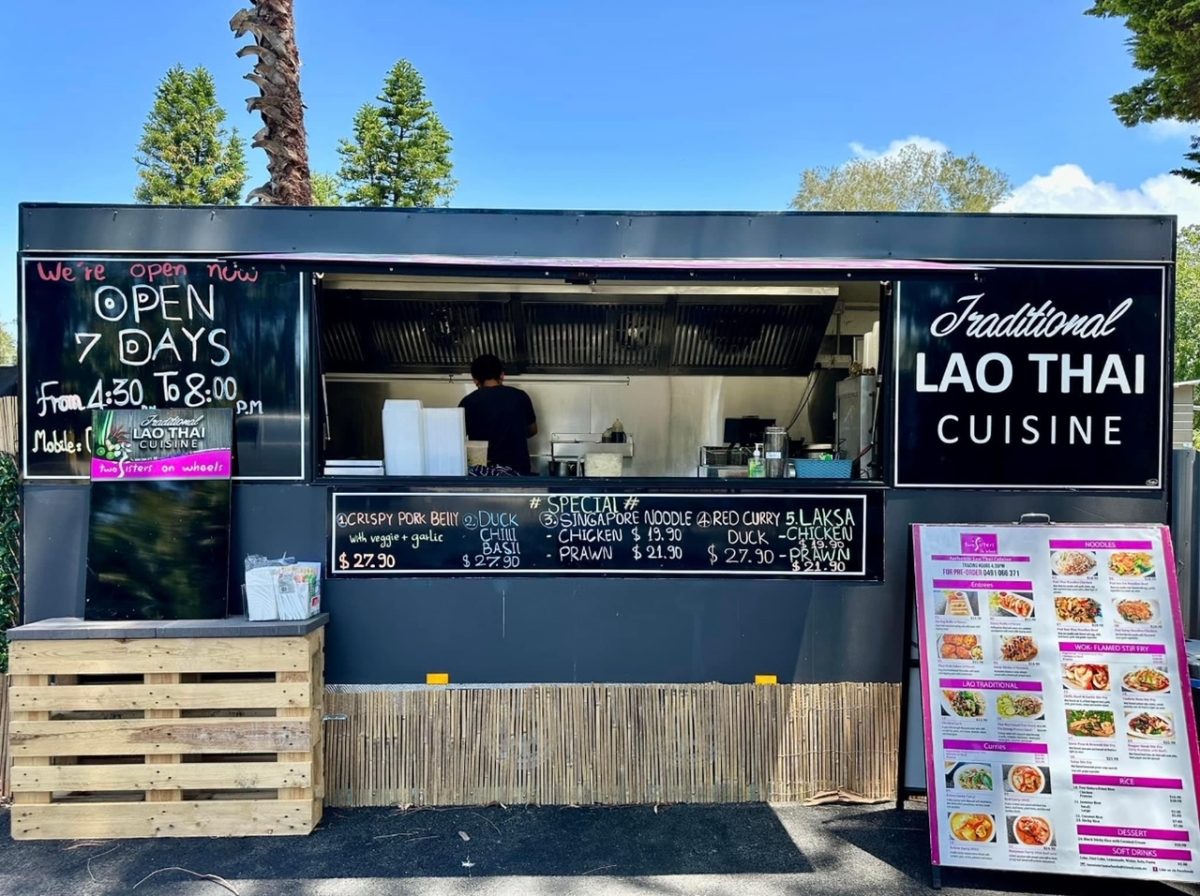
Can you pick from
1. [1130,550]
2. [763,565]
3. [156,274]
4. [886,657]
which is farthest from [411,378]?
[1130,550]

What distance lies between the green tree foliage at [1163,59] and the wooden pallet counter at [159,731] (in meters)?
11.3

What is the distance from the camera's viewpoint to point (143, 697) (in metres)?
3.21

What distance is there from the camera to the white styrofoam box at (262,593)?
11.0 feet

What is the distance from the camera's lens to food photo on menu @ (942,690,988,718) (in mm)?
3041

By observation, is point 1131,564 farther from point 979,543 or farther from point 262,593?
point 262,593

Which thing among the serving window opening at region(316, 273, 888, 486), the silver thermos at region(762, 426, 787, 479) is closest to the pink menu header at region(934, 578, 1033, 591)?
the silver thermos at region(762, 426, 787, 479)

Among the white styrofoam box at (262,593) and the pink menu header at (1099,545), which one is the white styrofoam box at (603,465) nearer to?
the white styrofoam box at (262,593)

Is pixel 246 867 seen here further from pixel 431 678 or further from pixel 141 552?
pixel 141 552

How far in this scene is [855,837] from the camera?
3.31 metres

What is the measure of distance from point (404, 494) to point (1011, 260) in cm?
328

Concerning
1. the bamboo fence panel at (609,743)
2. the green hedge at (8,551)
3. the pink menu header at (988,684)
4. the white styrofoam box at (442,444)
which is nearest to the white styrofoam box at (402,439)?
the white styrofoam box at (442,444)

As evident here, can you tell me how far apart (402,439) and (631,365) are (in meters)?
2.60

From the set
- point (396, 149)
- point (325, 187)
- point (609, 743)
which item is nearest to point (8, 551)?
point (609, 743)

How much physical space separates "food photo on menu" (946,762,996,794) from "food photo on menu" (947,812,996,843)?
0.10 m
